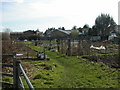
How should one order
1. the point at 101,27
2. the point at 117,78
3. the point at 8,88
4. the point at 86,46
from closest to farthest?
the point at 8,88 < the point at 117,78 < the point at 86,46 < the point at 101,27

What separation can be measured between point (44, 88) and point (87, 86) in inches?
66.8

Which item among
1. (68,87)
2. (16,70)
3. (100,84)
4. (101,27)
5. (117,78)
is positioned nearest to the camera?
(16,70)

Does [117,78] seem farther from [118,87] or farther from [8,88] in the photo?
[8,88]

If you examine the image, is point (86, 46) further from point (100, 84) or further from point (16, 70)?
point (16, 70)

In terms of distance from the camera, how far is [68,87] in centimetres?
607

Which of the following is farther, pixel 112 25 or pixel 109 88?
pixel 112 25

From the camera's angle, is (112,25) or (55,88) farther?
(112,25)

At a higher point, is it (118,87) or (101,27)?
(101,27)

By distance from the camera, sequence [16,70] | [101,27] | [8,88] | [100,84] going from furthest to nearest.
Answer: [101,27], [100,84], [8,88], [16,70]

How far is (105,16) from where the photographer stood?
57219mm

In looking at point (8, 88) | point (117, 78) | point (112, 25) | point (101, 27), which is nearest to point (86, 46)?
point (117, 78)

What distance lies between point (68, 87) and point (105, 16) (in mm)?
54886

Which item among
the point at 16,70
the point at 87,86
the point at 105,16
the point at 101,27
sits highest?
the point at 105,16

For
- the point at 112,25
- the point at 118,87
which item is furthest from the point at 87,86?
the point at 112,25
